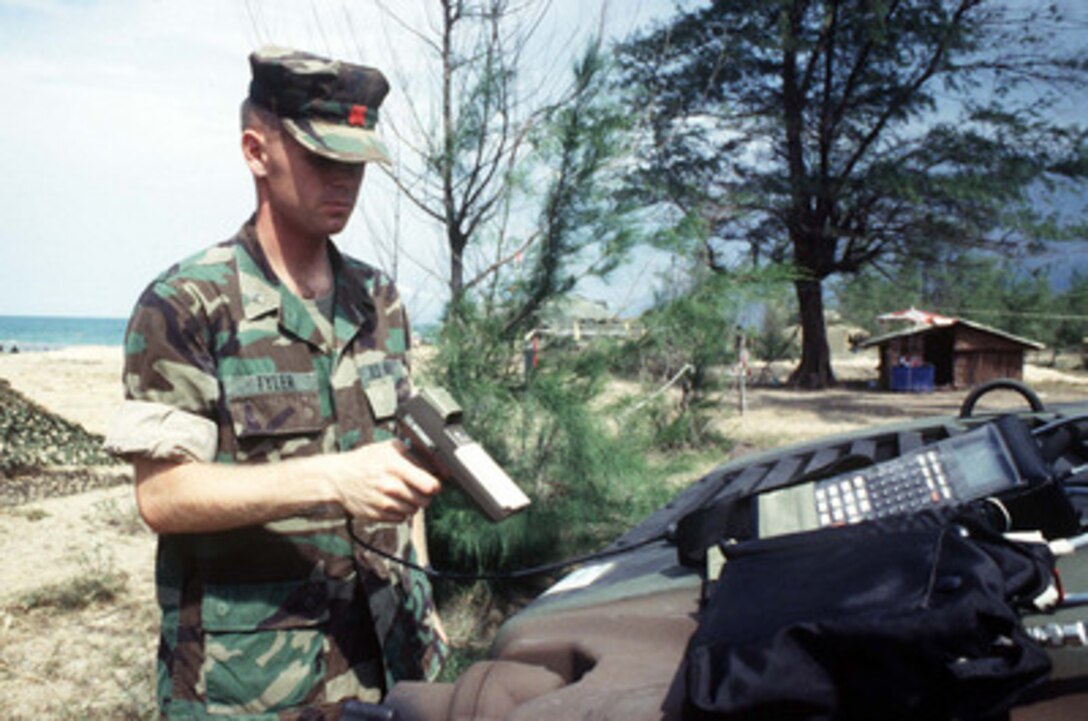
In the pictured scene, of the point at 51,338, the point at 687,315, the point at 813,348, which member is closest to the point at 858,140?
the point at 813,348

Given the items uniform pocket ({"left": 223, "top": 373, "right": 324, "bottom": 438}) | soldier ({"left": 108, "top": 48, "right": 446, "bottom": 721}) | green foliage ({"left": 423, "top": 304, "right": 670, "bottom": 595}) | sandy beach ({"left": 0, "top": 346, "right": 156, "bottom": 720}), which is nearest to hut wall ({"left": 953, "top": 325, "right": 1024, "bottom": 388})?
green foliage ({"left": 423, "top": 304, "right": 670, "bottom": 595})

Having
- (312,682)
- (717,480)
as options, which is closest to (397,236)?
(717,480)

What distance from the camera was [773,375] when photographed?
23359 millimetres

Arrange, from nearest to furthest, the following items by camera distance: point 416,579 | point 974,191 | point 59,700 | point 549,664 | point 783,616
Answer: point 783,616 < point 549,664 < point 416,579 < point 59,700 < point 974,191

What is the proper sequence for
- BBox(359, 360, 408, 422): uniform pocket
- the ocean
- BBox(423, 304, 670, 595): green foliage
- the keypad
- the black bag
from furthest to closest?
the ocean → BBox(423, 304, 670, 595): green foliage → BBox(359, 360, 408, 422): uniform pocket → the keypad → the black bag

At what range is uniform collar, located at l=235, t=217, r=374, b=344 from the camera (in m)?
1.78

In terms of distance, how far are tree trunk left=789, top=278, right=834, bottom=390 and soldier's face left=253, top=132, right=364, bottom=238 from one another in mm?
20068

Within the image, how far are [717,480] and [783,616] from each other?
4.15 feet

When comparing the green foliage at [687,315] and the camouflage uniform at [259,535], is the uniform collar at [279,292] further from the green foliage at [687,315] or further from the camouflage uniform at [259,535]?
the green foliage at [687,315]

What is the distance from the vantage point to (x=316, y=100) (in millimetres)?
1773

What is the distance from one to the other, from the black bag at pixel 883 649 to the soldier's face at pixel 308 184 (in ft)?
3.74

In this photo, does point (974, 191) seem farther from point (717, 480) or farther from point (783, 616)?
point (783, 616)

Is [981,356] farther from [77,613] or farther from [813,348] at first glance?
[77,613]

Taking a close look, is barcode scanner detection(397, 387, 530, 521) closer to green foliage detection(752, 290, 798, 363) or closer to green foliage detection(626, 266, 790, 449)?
green foliage detection(626, 266, 790, 449)
